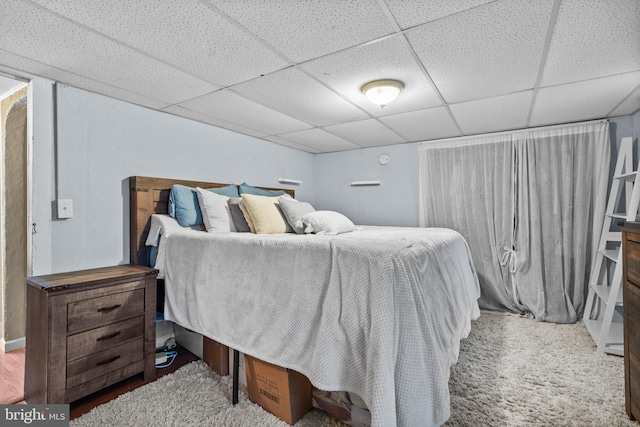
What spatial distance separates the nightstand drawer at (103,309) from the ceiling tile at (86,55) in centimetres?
140

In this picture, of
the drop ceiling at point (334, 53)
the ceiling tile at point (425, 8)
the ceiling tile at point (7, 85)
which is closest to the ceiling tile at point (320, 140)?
the drop ceiling at point (334, 53)

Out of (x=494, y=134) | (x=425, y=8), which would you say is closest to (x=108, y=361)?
(x=425, y=8)

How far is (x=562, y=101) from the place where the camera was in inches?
95.7

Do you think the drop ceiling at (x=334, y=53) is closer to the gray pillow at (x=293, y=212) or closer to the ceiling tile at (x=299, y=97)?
the ceiling tile at (x=299, y=97)

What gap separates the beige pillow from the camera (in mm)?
2498

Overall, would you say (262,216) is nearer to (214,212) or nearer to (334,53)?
(214,212)

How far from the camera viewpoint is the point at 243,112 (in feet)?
8.91

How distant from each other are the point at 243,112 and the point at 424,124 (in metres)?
1.78

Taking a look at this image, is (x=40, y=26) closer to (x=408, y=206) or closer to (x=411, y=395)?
(x=411, y=395)

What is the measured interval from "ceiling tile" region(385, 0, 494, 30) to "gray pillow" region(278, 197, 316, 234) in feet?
5.22

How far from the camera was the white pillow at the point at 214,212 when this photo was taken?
2553 millimetres

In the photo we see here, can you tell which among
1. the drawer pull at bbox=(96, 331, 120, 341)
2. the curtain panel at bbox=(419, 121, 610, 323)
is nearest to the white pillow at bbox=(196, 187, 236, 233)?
the drawer pull at bbox=(96, 331, 120, 341)

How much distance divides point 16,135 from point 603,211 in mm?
5271

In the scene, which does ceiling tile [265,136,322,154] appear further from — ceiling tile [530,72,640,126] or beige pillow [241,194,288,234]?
ceiling tile [530,72,640,126]
